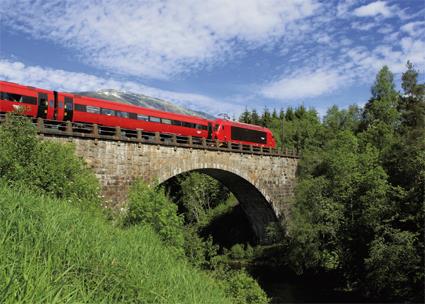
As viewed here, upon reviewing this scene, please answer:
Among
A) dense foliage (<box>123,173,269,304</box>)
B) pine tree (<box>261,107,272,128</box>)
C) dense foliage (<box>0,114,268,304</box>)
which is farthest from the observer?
pine tree (<box>261,107,272,128</box>)

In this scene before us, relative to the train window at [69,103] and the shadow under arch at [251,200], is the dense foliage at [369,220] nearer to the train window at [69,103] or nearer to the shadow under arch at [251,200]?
the shadow under arch at [251,200]

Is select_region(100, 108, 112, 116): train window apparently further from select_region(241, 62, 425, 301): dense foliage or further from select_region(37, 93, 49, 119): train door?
select_region(241, 62, 425, 301): dense foliage

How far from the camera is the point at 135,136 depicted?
2755 cm

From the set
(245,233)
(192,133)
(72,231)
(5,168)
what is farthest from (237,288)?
(245,233)

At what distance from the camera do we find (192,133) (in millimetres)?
33375

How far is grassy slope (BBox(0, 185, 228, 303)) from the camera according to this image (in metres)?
4.85

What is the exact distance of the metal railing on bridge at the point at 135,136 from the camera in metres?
20.9

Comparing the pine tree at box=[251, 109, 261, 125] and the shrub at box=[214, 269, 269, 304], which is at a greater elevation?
the pine tree at box=[251, 109, 261, 125]

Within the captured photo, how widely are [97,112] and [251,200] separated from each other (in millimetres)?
22582

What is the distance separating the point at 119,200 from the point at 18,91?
854 centimetres

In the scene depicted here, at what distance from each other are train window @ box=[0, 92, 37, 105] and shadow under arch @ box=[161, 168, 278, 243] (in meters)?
16.5

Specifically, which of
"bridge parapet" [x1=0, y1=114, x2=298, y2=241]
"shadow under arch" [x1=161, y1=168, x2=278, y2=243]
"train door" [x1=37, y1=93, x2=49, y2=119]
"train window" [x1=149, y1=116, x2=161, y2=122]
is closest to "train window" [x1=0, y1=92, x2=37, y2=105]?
"train door" [x1=37, y1=93, x2=49, y2=119]

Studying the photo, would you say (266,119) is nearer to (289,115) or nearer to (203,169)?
(289,115)

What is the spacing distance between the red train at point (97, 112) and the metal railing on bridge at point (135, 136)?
0.50m
